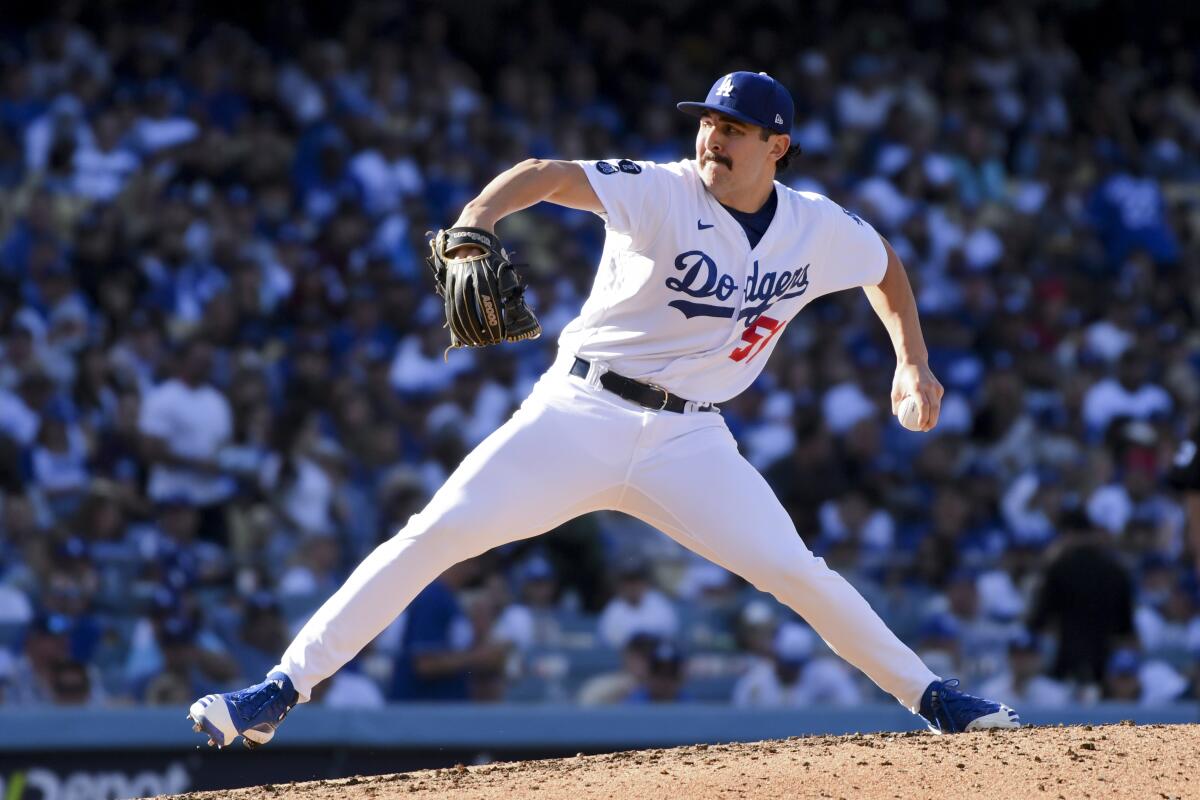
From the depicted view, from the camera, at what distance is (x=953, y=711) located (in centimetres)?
434

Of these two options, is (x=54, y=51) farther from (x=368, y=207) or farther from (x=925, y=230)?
(x=925, y=230)

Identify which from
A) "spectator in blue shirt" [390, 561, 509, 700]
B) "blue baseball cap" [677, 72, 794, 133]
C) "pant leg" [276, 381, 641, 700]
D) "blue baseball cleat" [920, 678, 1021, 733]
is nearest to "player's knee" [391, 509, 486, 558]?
"pant leg" [276, 381, 641, 700]

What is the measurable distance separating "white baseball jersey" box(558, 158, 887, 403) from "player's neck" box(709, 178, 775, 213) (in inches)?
1.4

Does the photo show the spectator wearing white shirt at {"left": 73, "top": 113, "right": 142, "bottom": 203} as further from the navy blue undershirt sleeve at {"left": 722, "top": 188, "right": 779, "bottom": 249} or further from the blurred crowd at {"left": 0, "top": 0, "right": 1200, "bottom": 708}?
the navy blue undershirt sleeve at {"left": 722, "top": 188, "right": 779, "bottom": 249}

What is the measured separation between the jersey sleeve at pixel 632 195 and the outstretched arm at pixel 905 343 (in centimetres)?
75

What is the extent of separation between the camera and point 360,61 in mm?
11008

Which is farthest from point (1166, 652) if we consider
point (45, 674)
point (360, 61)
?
point (360, 61)

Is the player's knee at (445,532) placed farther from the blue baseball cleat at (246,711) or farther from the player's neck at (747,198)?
the player's neck at (747,198)

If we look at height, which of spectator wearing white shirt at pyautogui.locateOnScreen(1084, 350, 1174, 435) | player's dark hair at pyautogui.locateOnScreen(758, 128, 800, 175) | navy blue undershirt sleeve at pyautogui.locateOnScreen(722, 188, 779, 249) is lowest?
navy blue undershirt sleeve at pyautogui.locateOnScreen(722, 188, 779, 249)

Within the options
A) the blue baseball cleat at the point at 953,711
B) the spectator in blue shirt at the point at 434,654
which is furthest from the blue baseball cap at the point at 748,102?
the spectator in blue shirt at the point at 434,654

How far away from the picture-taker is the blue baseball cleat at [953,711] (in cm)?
434

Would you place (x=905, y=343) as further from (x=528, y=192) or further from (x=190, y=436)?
(x=190, y=436)

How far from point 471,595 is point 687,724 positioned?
1315 mm

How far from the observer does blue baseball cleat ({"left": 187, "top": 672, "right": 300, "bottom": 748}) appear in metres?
3.81
